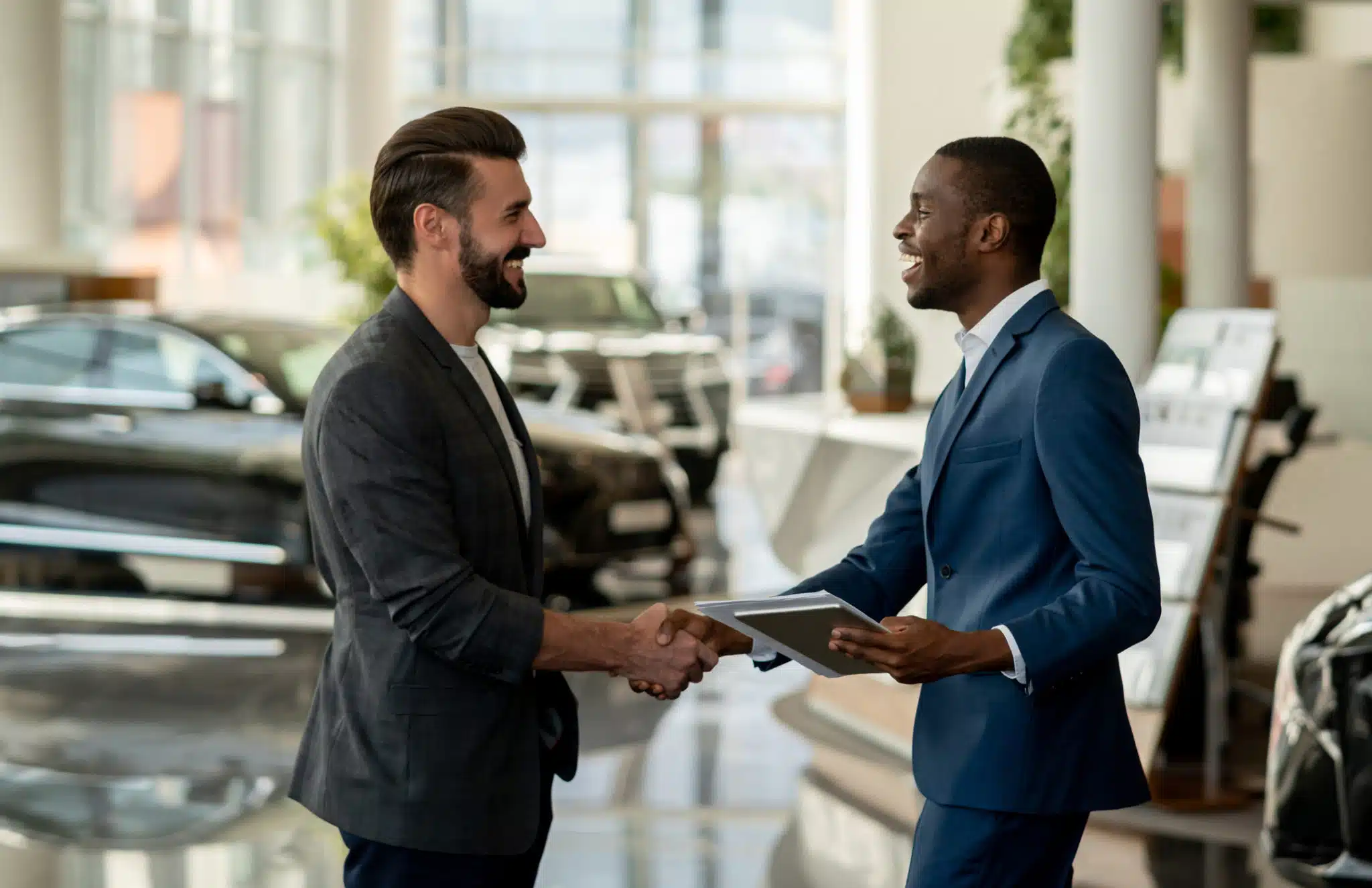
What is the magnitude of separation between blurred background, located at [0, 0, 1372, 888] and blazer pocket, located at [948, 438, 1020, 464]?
8.25 ft

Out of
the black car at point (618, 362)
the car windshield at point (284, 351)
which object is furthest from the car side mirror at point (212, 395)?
the black car at point (618, 362)

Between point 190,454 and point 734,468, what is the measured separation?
34.5 ft

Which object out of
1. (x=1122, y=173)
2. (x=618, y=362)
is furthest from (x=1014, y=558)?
(x=618, y=362)

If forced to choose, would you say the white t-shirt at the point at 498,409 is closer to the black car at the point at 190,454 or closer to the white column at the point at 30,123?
the black car at the point at 190,454

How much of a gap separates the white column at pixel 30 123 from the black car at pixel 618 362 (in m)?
3.38

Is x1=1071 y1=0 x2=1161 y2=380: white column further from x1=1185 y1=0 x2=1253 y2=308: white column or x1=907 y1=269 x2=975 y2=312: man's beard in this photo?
x1=907 y1=269 x2=975 y2=312: man's beard

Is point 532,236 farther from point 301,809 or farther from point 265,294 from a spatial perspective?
point 265,294

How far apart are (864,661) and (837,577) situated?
355 millimetres

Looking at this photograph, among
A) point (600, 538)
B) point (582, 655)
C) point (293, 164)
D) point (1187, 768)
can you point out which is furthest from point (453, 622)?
point (293, 164)

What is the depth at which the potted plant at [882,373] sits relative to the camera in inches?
317

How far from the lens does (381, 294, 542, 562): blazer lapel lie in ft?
8.43

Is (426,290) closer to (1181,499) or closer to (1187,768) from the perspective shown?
(1181,499)

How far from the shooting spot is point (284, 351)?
8.97 m

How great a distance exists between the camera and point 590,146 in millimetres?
21766
